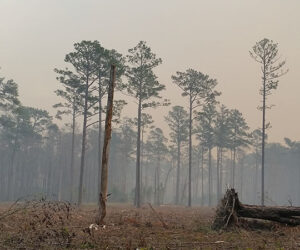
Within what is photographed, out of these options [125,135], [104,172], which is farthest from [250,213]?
[125,135]

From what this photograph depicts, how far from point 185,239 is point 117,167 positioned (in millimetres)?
75118

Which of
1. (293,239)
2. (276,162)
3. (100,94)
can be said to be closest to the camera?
(293,239)

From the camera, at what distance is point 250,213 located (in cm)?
1212

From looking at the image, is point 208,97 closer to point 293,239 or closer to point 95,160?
point 293,239

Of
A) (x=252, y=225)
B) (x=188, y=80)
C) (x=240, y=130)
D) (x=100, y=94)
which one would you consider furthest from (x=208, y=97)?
(x=252, y=225)

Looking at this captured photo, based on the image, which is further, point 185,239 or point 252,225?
point 252,225

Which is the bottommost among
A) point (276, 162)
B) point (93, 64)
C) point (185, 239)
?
point (185, 239)

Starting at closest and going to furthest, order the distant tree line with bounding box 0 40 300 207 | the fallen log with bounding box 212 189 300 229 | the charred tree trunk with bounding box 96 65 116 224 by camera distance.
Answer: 1. the fallen log with bounding box 212 189 300 229
2. the charred tree trunk with bounding box 96 65 116 224
3. the distant tree line with bounding box 0 40 300 207

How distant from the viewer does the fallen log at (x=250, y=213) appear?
39.4ft

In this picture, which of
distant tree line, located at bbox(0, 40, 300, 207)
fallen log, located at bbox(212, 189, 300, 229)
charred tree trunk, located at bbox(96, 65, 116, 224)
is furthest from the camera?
distant tree line, located at bbox(0, 40, 300, 207)

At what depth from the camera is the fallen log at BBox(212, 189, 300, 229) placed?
12.0 meters

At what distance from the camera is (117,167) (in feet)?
275

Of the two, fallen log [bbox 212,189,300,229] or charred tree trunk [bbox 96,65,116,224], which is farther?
charred tree trunk [bbox 96,65,116,224]

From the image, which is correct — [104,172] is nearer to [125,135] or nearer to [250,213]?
[250,213]
